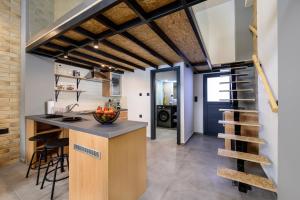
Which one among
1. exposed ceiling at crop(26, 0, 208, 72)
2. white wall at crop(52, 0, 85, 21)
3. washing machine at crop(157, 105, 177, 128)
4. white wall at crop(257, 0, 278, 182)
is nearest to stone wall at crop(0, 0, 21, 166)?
exposed ceiling at crop(26, 0, 208, 72)

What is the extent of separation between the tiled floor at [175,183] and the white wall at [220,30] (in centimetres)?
330

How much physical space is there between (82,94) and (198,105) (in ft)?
14.0

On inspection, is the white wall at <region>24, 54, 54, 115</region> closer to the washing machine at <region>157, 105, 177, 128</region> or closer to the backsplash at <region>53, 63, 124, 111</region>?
the backsplash at <region>53, 63, 124, 111</region>

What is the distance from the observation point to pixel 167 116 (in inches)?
249

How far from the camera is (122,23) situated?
198cm

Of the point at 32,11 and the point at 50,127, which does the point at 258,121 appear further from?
the point at 32,11

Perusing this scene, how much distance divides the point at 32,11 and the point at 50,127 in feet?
8.23

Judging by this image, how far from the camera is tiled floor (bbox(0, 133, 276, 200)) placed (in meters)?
1.84

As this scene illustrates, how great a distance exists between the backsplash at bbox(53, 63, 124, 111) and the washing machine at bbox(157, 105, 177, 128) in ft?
8.64

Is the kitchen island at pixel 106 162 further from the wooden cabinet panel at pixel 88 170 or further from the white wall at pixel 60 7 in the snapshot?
the white wall at pixel 60 7

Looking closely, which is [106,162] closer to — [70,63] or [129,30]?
[129,30]

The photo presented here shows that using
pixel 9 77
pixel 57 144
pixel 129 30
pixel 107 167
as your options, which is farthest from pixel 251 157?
pixel 9 77

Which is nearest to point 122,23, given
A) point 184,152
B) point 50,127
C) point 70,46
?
point 70,46

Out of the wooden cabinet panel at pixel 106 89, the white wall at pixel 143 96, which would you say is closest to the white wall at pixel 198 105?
the white wall at pixel 143 96
